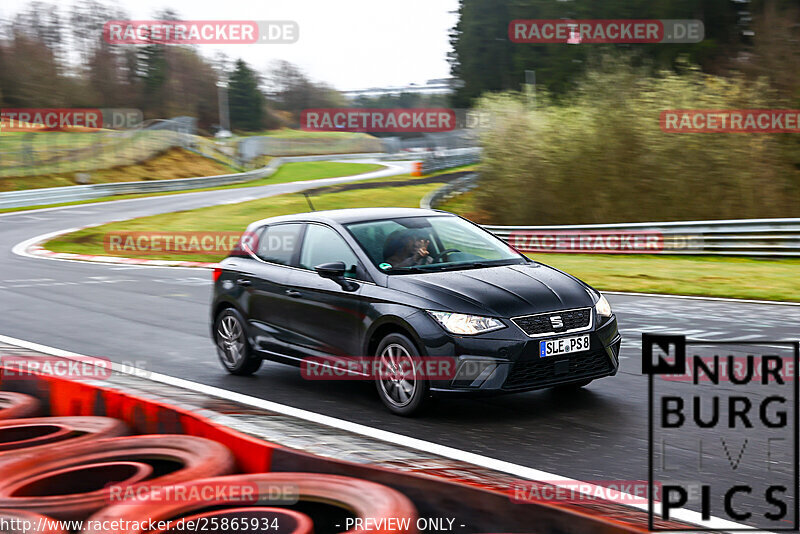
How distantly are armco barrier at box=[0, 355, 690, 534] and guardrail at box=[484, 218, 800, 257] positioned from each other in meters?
16.9

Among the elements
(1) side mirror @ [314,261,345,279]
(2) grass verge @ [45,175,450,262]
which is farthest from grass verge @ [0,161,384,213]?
(1) side mirror @ [314,261,345,279]

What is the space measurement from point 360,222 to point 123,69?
82.5 m

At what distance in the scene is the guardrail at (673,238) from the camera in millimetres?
20750

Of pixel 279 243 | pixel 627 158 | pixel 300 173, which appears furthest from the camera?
pixel 300 173

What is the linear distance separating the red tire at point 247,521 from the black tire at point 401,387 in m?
2.57

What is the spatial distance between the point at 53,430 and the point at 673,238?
1874 cm

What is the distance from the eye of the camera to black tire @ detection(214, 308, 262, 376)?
8.90 meters

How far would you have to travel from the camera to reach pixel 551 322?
22.8 ft

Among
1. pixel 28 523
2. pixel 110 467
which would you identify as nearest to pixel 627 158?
pixel 110 467

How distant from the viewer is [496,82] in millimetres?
79438

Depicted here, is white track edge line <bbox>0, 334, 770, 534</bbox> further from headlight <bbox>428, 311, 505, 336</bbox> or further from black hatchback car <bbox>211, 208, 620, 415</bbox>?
headlight <bbox>428, 311, 505, 336</bbox>

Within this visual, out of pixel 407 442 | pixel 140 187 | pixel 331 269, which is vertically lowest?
pixel 407 442

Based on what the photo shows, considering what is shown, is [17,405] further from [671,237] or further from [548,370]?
[671,237]

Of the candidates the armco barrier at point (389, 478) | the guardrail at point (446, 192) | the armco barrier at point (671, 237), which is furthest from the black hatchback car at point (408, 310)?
the guardrail at point (446, 192)
